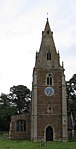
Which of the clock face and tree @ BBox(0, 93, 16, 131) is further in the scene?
tree @ BBox(0, 93, 16, 131)

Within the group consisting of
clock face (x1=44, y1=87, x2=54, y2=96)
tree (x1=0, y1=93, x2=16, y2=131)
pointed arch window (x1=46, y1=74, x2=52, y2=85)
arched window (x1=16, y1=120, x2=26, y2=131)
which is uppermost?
pointed arch window (x1=46, y1=74, x2=52, y2=85)

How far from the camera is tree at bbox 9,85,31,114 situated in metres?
100

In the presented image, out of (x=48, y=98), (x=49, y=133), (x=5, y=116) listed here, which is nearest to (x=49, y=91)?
(x=48, y=98)

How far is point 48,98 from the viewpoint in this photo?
173 feet

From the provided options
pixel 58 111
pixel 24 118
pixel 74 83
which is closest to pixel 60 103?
pixel 58 111

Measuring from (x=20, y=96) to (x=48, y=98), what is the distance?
164 ft

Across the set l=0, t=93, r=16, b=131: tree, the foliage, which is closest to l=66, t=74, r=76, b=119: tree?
l=0, t=93, r=16, b=131: tree

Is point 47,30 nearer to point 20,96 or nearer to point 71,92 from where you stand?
point 71,92

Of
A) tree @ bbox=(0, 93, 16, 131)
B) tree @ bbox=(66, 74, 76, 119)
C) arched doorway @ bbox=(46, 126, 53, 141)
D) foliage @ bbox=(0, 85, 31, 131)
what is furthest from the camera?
foliage @ bbox=(0, 85, 31, 131)

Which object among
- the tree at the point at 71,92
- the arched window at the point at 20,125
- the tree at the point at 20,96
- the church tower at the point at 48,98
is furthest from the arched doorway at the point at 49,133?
the tree at the point at 20,96

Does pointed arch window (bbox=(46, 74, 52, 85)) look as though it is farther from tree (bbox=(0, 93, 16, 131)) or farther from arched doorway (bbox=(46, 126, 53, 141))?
tree (bbox=(0, 93, 16, 131))

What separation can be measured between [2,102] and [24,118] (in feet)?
132

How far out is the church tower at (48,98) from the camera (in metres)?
51.3

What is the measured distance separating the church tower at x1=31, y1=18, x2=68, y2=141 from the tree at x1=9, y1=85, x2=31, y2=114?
4617 cm
